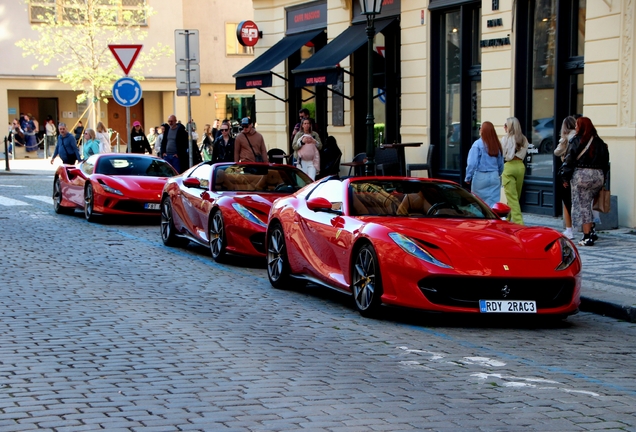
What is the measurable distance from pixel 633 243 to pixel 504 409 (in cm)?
879

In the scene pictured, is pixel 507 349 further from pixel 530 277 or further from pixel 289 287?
pixel 289 287

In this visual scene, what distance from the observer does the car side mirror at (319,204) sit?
10.1 m

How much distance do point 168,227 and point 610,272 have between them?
6498mm

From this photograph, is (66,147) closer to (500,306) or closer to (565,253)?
(565,253)

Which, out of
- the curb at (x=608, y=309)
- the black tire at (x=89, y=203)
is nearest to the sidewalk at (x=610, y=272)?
the curb at (x=608, y=309)

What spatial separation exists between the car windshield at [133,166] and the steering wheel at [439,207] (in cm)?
962

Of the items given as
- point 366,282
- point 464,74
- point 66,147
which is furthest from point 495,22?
point 66,147

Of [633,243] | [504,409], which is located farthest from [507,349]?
[633,243]

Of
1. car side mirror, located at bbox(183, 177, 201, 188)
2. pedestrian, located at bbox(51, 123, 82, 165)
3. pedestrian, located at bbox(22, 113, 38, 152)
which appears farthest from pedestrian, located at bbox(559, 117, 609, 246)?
pedestrian, located at bbox(22, 113, 38, 152)

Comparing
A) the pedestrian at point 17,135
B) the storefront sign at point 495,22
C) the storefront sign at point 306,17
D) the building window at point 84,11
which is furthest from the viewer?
the building window at point 84,11

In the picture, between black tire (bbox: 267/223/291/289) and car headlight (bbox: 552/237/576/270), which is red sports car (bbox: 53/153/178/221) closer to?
black tire (bbox: 267/223/291/289)

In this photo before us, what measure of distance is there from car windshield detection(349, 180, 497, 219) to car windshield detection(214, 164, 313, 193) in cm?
361

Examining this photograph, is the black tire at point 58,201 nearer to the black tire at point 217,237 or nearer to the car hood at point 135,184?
the car hood at point 135,184

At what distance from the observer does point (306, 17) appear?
89.5 ft
